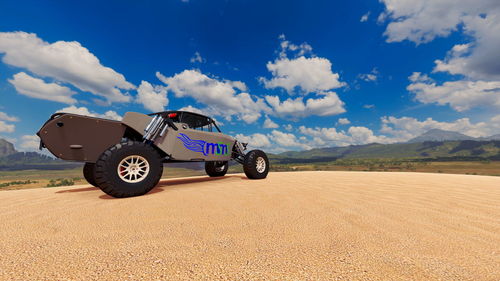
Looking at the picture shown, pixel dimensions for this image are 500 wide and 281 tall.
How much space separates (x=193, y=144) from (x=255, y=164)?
7.49ft

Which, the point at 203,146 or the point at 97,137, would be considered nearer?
the point at 97,137

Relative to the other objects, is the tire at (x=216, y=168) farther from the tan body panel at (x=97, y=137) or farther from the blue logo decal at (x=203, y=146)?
the tan body panel at (x=97, y=137)

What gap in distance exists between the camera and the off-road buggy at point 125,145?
3719 millimetres

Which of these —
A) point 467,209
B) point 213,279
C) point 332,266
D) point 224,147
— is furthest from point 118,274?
point 224,147

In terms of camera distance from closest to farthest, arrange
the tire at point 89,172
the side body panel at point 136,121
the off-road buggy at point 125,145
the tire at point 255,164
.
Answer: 1. the off-road buggy at point 125,145
2. the side body panel at point 136,121
3. the tire at point 89,172
4. the tire at point 255,164

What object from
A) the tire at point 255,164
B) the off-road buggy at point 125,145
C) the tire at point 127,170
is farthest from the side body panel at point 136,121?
the tire at point 255,164

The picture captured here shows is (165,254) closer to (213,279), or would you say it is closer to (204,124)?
(213,279)

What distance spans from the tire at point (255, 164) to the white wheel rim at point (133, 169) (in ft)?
10.6

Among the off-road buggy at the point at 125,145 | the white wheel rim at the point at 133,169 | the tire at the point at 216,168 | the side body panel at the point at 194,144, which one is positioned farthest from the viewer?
the tire at the point at 216,168

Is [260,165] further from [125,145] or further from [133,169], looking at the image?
[125,145]

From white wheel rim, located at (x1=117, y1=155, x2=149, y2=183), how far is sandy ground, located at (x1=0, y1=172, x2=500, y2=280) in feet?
2.83

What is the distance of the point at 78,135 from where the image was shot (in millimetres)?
4223

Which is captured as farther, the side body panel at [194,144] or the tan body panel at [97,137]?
the side body panel at [194,144]

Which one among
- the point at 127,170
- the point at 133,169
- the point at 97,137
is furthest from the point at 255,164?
the point at 97,137
